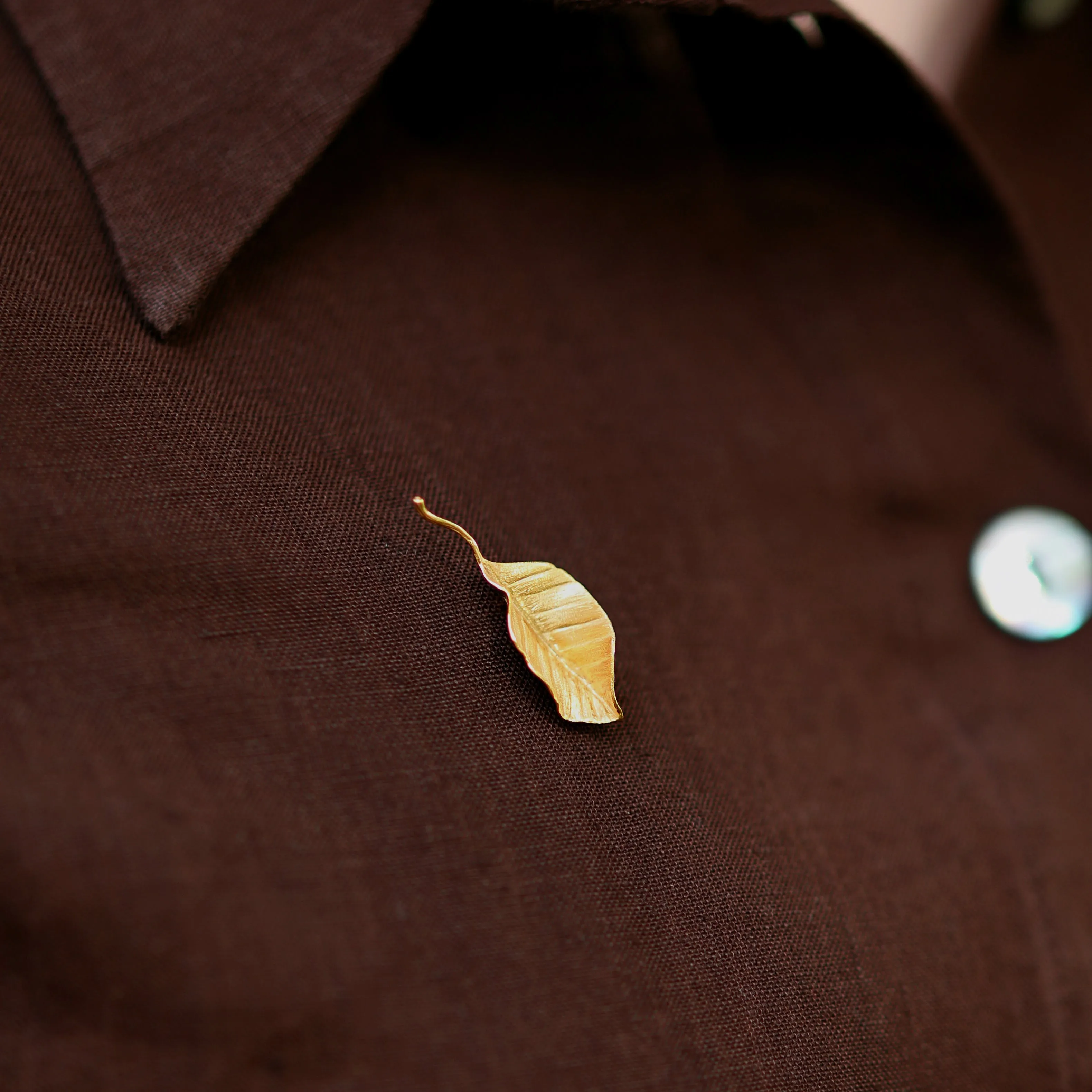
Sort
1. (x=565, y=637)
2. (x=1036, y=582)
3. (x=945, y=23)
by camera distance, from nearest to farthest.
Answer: (x=565, y=637) → (x=1036, y=582) → (x=945, y=23)

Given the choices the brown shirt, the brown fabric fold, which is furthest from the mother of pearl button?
the brown fabric fold

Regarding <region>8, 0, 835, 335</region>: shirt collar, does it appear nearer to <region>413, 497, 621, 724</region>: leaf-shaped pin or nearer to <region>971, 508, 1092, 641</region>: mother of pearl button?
<region>413, 497, 621, 724</region>: leaf-shaped pin

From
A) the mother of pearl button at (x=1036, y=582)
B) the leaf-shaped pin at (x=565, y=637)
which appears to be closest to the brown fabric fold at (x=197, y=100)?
the leaf-shaped pin at (x=565, y=637)

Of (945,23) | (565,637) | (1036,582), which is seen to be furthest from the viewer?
(945,23)

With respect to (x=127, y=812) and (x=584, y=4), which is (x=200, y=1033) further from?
(x=584, y=4)

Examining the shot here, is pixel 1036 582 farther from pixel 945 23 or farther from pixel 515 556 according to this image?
pixel 945 23

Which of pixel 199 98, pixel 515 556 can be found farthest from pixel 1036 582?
pixel 199 98
